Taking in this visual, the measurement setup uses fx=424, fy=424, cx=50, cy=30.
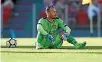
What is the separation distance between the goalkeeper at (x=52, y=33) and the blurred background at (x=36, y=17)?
6215 mm

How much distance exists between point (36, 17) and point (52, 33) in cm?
697

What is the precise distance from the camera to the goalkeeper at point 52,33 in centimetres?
639

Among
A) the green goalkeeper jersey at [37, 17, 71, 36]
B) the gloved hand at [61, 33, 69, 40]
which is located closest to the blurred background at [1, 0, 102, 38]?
the green goalkeeper jersey at [37, 17, 71, 36]

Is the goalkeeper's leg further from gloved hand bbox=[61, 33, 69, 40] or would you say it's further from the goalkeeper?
gloved hand bbox=[61, 33, 69, 40]

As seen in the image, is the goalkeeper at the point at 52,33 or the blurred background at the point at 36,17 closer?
the goalkeeper at the point at 52,33

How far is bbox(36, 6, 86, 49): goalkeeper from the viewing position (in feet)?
20.9

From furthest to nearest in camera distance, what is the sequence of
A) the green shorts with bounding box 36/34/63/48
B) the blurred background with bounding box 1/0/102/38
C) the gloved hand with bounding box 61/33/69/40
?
the blurred background with bounding box 1/0/102/38 → the green shorts with bounding box 36/34/63/48 → the gloved hand with bounding box 61/33/69/40

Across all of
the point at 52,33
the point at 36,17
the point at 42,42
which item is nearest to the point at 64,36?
the point at 52,33

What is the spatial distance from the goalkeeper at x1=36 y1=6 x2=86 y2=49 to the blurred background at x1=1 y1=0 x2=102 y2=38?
621cm

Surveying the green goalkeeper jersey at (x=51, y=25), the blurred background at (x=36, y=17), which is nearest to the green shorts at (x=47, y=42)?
the green goalkeeper jersey at (x=51, y=25)

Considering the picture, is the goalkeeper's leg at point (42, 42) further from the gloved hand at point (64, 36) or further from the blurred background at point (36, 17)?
the blurred background at point (36, 17)

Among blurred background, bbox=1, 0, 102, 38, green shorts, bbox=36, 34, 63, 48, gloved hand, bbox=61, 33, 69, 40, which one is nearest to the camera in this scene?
gloved hand, bbox=61, 33, 69, 40

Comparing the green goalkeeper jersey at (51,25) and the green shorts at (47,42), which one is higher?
the green goalkeeper jersey at (51,25)

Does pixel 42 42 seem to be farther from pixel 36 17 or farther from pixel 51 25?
pixel 36 17
